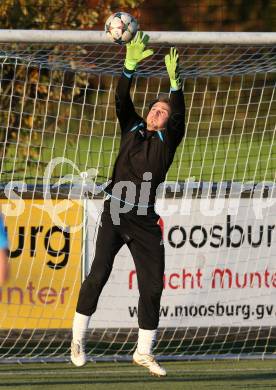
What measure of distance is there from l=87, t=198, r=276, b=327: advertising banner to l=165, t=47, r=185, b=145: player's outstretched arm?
1.73 m

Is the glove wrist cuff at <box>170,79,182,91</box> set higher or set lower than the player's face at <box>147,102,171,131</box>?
higher

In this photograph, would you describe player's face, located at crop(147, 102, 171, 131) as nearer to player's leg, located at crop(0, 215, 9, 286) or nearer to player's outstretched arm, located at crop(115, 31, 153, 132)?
player's outstretched arm, located at crop(115, 31, 153, 132)

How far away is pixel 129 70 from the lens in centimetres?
850

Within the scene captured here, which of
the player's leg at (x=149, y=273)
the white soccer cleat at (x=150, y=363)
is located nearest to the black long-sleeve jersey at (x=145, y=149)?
the player's leg at (x=149, y=273)

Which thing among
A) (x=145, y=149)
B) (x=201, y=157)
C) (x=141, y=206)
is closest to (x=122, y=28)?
(x=145, y=149)

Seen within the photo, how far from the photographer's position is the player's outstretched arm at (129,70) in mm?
8484

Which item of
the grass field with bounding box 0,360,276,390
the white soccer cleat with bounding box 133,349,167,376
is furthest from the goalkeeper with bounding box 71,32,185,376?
the grass field with bounding box 0,360,276,390

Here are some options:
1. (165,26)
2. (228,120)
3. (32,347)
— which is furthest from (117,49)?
(165,26)

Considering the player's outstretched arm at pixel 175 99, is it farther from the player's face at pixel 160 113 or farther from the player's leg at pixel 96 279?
the player's leg at pixel 96 279

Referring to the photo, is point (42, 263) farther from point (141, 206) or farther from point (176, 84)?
point (176, 84)

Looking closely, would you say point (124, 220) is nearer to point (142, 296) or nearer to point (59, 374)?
point (142, 296)

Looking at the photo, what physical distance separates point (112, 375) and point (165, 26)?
10.6m

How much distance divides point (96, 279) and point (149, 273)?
0.39 meters

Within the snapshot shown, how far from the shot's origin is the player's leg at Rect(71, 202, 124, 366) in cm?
859
